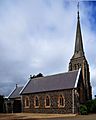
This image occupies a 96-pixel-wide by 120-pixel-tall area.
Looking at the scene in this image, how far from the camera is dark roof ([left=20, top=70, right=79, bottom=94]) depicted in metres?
44.4

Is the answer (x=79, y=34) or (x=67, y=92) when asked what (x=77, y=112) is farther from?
(x=79, y=34)

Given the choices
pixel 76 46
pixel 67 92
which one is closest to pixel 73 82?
pixel 67 92

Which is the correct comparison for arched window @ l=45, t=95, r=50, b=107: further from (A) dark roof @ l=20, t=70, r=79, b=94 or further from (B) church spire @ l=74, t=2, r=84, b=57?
(B) church spire @ l=74, t=2, r=84, b=57

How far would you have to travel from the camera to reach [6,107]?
55219 millimetres

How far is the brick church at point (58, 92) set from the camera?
42.6m

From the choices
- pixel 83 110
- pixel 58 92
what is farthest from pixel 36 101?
pixel 83 110

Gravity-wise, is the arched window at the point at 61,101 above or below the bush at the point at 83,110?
above

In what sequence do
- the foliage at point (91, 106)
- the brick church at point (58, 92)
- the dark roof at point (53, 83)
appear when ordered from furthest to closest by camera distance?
1. the dark roof at point (53, 83)
2. the brick church at point (58, 92)
3. the foliage at point (91, 106)

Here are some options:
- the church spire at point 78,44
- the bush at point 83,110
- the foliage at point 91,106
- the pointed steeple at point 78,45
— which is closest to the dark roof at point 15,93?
the pointed steeple at point 78,45

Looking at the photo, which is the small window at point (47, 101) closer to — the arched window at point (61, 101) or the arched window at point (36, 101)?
the arched window at point (36, 101)

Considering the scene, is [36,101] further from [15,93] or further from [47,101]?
[15,93]

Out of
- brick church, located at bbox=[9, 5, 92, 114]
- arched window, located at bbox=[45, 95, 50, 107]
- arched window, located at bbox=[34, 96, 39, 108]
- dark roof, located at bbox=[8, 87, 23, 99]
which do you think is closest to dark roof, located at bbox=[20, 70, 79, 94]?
brick church, located at bbox=[9, 5, 92, 114]

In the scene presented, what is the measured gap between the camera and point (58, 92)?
44.4m

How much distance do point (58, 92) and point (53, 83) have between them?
11.6 feet
